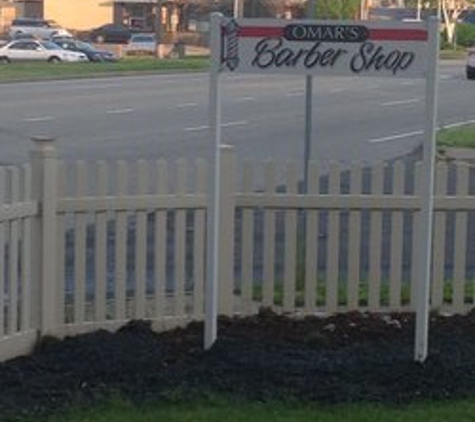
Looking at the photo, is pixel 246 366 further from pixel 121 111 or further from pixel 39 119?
pixel 121 111

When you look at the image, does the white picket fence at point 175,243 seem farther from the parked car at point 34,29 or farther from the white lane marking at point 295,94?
the parked car at point 34,29

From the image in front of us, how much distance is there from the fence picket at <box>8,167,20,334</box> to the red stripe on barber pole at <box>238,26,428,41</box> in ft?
4.74

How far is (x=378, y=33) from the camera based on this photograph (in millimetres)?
8969

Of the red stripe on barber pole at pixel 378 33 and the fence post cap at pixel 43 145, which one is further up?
the red stripe on barber pole at pixel 378 33

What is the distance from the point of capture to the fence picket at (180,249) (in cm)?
962

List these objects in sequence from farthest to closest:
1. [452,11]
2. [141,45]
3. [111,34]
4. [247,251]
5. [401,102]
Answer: [111,34]
[141,45]
[452,11]
[401,102]
[247,251]

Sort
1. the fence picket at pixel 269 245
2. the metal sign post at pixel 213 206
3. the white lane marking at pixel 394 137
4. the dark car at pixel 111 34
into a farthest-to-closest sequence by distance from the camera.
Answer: the dark car at pixel 111 34, the white lane marking at pixel 394 137, the fence picket at pixel 269 245, the metal sign post at pixel 213 206

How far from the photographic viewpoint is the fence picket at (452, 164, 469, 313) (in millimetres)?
10109

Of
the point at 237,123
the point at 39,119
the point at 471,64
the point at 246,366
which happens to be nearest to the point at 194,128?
the point at 237,123

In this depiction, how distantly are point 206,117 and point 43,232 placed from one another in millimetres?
→ 26251

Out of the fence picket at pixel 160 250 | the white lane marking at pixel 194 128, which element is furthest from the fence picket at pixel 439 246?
the white lane marking at pixel 194 128

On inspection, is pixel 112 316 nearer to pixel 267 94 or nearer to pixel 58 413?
pixel 58 413

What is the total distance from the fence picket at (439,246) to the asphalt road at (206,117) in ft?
34.1

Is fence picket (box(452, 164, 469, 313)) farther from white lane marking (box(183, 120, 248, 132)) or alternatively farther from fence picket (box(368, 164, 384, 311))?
white lane marking (box(183, 120, 248, 132))
